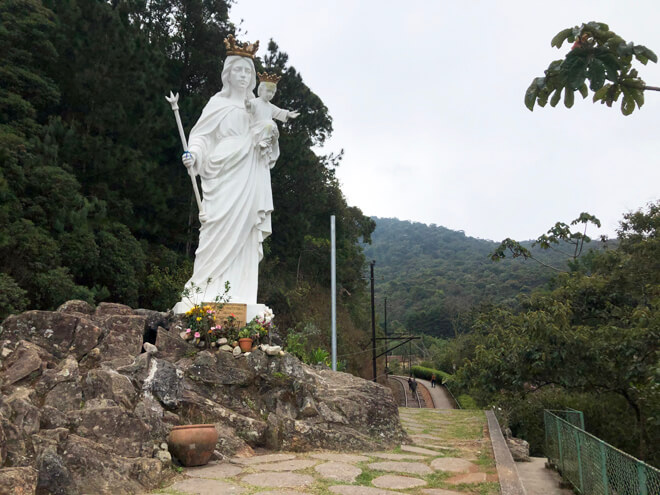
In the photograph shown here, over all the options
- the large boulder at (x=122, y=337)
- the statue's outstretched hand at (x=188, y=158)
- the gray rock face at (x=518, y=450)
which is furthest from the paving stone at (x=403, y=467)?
the statue's outstretched hand at (x=188, y=158)

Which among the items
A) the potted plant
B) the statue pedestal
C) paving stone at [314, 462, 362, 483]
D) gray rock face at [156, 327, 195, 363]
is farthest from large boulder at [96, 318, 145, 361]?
paving stone at [314, 462, 362, 483]

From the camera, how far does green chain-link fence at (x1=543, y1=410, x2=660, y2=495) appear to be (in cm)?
333

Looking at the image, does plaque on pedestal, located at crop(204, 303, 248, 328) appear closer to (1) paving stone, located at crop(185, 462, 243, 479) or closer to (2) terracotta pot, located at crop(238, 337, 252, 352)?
(2) terracotta pot, located at crop(238, 337, 252, 352)

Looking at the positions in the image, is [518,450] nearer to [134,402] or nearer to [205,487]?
[205,487]

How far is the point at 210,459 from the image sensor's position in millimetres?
4934

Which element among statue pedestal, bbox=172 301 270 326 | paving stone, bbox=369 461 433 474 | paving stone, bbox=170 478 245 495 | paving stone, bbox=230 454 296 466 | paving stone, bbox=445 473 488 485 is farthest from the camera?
statue pedestal, bbox=172 301 270 326

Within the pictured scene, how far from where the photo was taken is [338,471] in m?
4.67

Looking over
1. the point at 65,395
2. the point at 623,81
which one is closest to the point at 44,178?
the point at 65,395

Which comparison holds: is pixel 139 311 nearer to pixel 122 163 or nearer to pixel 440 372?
pixel 122 163

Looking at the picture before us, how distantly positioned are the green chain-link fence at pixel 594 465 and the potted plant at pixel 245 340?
366 centimetres

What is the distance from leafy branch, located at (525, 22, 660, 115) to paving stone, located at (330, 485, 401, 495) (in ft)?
9.41

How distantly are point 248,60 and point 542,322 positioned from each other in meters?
6.36

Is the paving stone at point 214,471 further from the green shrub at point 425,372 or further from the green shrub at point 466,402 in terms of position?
the green shrub at point 425,372

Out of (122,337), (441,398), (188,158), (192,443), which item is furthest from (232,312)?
(441,398)
